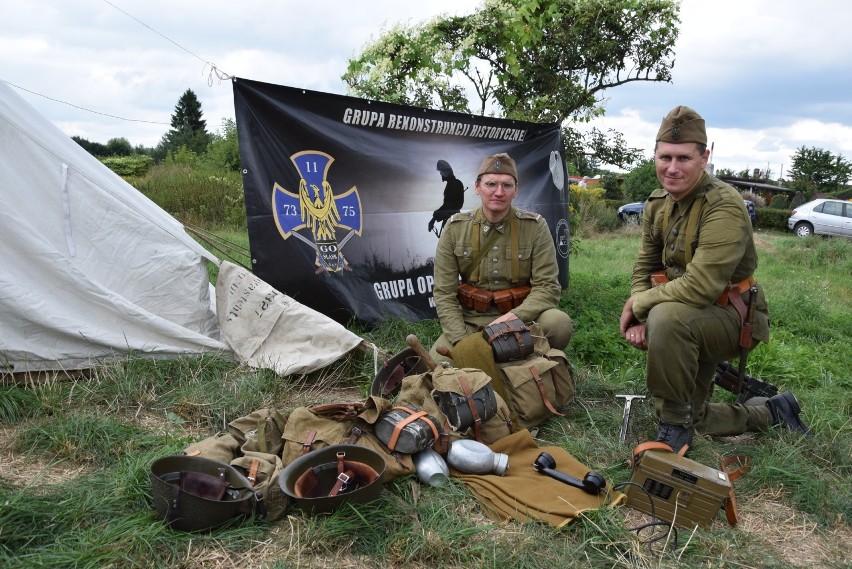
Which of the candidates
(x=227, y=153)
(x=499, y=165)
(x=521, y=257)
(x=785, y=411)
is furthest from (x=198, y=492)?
(x=227, y=153)

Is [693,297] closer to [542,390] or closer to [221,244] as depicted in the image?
[542,390]

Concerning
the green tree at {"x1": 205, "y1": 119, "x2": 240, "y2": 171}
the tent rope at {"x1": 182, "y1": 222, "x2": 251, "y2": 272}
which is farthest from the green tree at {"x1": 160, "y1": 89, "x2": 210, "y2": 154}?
the tent rope at {"x1": 182, "y1": 222, "x2": 251, "y2": 272}

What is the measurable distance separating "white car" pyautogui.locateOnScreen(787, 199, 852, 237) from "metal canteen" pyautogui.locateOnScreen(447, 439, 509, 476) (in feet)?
59.9

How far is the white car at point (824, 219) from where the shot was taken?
18.0 meters

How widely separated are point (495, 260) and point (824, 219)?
1852cm

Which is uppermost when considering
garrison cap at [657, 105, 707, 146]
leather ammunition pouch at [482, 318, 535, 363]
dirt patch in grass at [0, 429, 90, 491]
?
garrison cap at [657, 105, 707, 146]

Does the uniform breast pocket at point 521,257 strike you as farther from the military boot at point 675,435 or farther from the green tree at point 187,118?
the green tree at point 187,118

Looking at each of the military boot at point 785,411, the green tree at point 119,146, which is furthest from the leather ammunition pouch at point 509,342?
the green tree at point 119,146

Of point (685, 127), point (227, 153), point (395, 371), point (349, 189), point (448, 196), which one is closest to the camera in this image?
point (685, 127)

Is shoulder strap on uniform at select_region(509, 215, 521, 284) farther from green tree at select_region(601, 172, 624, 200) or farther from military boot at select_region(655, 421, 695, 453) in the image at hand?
green tree at select_region(601, 172, 624, 200)

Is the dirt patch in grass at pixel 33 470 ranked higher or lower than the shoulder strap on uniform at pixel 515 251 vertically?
lower

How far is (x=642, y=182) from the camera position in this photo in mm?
23562

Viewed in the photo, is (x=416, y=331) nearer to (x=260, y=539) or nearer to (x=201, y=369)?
(x=201, y=369)

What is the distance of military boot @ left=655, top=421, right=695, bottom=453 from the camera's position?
317 centimetres
